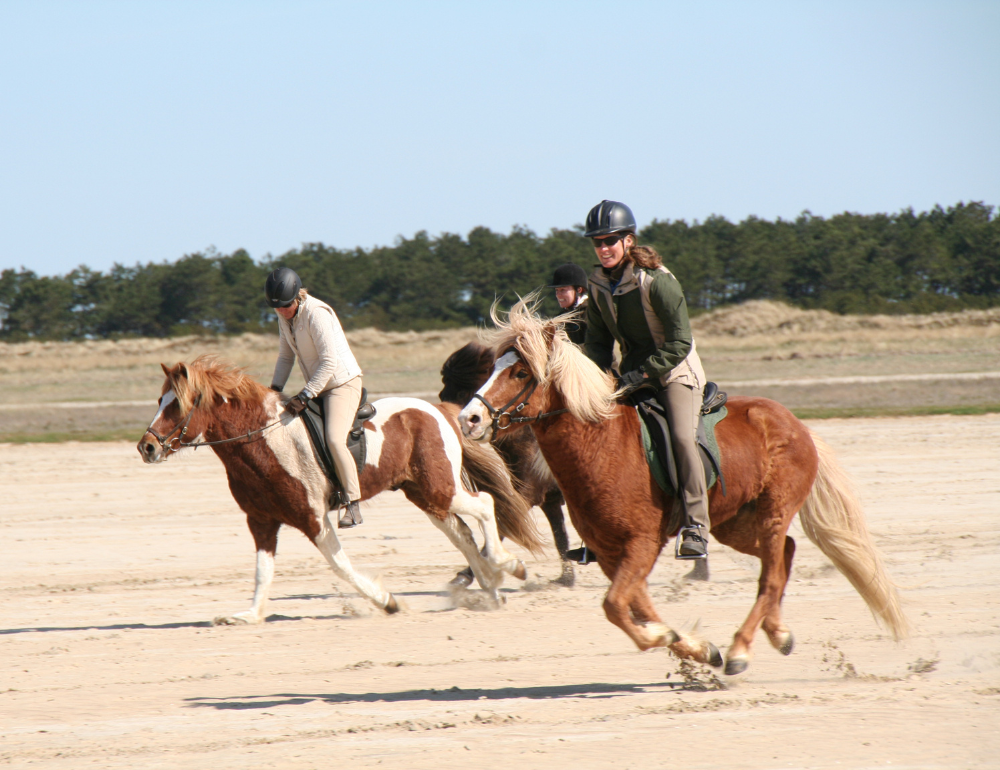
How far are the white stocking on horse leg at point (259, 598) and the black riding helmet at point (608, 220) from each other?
354cm

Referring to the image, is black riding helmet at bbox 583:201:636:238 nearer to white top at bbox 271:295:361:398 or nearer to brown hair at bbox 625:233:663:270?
brown hair at bbox 625:233:663:270

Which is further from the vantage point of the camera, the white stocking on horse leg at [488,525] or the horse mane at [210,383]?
the white stocking on horse leg at [488,525]

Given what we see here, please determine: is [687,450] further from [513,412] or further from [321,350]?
[321,350]

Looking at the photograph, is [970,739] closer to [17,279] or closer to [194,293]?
[194,293]

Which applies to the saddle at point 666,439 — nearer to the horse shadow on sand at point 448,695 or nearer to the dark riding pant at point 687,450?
the dark riding pant at point 687,450

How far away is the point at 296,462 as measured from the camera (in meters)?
7.20

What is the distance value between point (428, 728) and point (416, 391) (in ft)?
66.3

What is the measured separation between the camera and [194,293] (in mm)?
58062

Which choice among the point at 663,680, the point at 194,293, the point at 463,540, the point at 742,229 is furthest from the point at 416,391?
the point at 742,229

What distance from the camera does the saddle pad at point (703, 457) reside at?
5.37 metres

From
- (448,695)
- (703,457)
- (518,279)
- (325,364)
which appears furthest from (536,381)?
(518,279)

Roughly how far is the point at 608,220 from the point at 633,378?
2.68 ft

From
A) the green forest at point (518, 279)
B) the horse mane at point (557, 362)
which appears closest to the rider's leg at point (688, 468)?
the horse mane at point (557, 362)

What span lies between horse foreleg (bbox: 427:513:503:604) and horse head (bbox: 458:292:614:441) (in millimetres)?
2742
